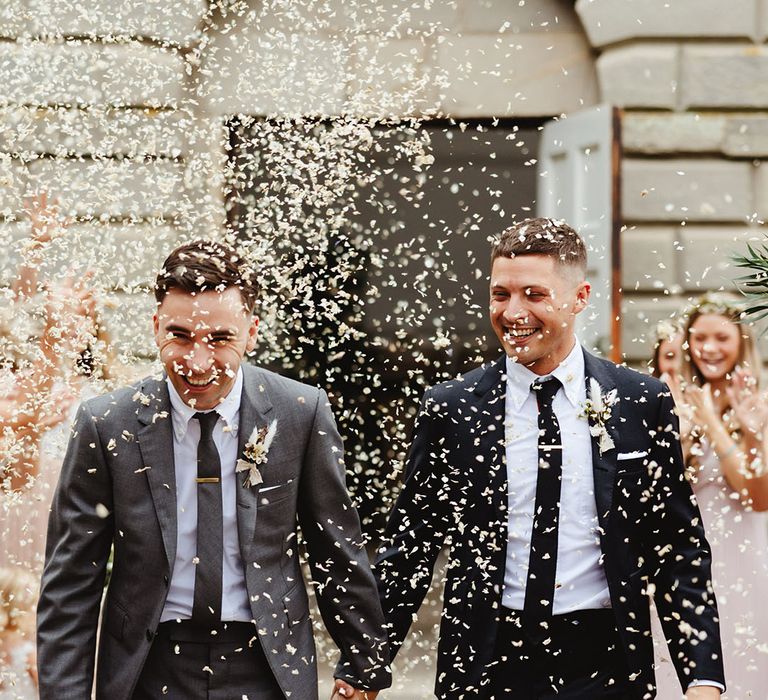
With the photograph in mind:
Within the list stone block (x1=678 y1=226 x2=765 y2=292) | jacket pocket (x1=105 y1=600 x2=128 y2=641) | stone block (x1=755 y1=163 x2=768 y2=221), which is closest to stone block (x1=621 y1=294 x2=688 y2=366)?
stone block (x1=678 y1=226 x2=765 y2=292)

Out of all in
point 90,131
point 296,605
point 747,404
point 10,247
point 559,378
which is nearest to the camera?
point 296,605

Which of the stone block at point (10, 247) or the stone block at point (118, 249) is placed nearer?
the stone block at point (10, 247)

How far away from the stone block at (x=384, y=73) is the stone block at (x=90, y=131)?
1.07m

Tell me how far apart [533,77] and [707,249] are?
4.52 feet

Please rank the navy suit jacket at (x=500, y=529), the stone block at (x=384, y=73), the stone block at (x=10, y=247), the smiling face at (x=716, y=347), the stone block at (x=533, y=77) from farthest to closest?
the stone block at (x=533, y=77)
the stone block at (x=384, y=73)
the stone block at (x=10, y=247)
the smiling face at (x=716, y=347)
the navy suit jacket at (x=500, y=529)

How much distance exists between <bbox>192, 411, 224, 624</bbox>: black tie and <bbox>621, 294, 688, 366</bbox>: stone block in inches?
158

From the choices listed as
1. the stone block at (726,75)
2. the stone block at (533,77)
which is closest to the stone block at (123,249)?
the stone block at (533,77)

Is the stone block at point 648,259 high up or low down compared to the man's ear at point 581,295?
up

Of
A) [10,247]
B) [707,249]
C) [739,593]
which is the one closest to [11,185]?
[10,247]

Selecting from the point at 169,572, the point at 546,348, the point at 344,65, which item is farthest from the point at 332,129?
the point at 169,572

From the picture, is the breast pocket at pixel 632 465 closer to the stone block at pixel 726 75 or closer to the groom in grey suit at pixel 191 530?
the groom in grey suit at pixel 191 530

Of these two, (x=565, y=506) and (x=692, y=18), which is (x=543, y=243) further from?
(x=692, y=18)

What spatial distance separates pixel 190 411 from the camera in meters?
3.13

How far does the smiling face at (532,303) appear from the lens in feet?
10.8
